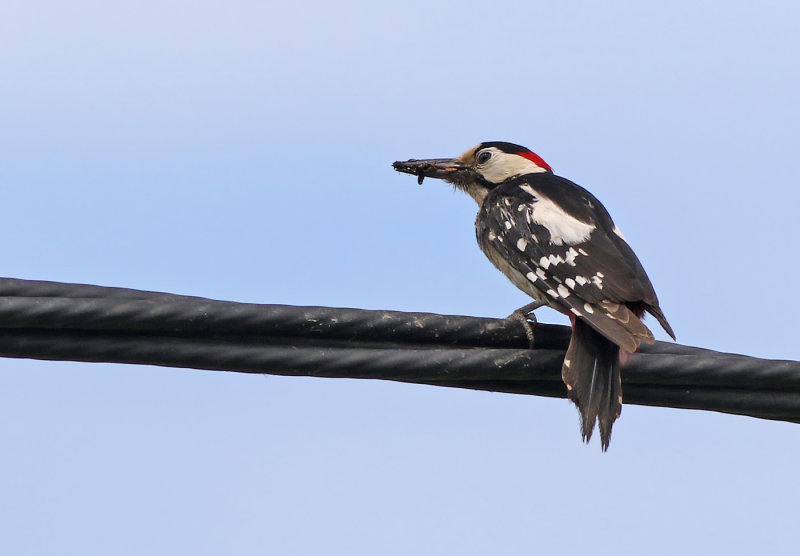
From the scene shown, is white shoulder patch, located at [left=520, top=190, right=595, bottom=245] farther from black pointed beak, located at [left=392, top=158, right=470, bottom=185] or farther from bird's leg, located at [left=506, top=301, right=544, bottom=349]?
black pointed beak, located at [left=392, top=158, right=470, bottom=185]

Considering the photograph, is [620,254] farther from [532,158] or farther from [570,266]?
[532,158]

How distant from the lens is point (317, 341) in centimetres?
322

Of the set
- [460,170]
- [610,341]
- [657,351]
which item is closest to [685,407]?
[657,351]

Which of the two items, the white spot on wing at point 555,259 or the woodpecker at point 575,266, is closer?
the woodpecker at point 575,266

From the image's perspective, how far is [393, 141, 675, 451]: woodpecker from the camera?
399 centimetres

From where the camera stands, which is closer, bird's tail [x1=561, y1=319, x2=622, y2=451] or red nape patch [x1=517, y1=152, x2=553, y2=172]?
bird's tail [x1=561, y1=319, x2=622, y2=451]

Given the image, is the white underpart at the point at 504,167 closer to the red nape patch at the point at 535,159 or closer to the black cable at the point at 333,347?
the red nape patch at the point at 535,159

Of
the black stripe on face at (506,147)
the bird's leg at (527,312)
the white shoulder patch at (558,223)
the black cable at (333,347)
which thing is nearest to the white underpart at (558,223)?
the white shoulder patch at (558,223)

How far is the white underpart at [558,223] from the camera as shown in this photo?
16.1 feet

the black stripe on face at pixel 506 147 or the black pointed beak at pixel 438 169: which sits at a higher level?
the black stripe on face at pixel 506 147

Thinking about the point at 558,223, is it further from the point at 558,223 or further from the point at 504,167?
the point at 504,167

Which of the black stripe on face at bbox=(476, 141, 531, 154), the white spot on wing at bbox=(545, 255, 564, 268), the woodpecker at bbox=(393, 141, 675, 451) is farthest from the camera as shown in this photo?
the black stripe on face at bbox=(476, 141, 531, 154)

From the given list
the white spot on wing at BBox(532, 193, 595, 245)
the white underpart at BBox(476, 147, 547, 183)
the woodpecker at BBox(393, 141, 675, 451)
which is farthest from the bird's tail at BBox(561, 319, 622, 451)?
the white underpart at BBox(476, 147, 547, 183)

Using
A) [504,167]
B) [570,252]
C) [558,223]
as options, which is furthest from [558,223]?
[504,167]
